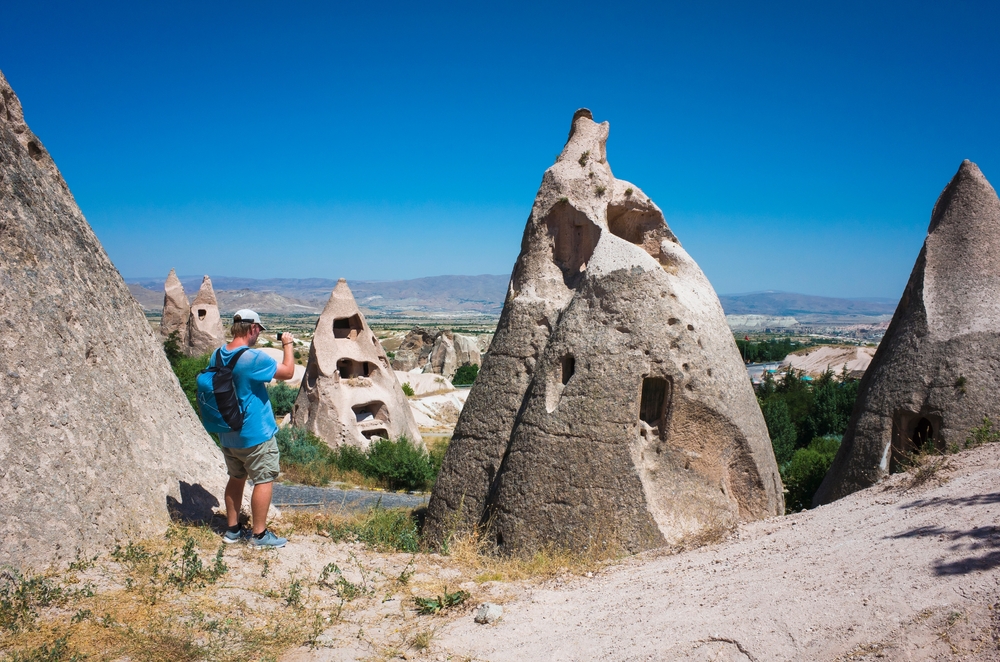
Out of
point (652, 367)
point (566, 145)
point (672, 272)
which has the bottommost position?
point (652, 367)

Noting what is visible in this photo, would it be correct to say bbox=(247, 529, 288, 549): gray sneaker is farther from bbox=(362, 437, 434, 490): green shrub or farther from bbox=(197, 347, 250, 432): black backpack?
bbox=(362, 437, 434, 490): green shrub

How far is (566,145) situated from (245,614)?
242 inches

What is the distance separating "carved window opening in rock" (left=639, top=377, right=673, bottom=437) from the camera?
6.19m

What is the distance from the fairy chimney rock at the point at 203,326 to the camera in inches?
1108

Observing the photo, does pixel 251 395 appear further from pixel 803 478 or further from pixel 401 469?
pixel 401 469

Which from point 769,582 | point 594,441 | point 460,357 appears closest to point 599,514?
point 594,441

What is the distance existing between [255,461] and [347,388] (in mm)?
12320

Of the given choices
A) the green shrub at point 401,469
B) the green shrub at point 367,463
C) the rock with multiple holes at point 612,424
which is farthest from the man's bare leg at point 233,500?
the green shrub at point 401,469

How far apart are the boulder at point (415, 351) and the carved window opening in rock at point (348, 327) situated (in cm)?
2065

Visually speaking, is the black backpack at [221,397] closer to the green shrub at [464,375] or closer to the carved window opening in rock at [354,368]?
the carved window opening in rock at [354,368]

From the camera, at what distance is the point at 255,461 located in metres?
4.55

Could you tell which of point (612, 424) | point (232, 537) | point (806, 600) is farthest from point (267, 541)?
point (806, 600)

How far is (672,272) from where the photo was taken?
731 cm

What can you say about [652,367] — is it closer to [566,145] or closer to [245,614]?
[566,145]
